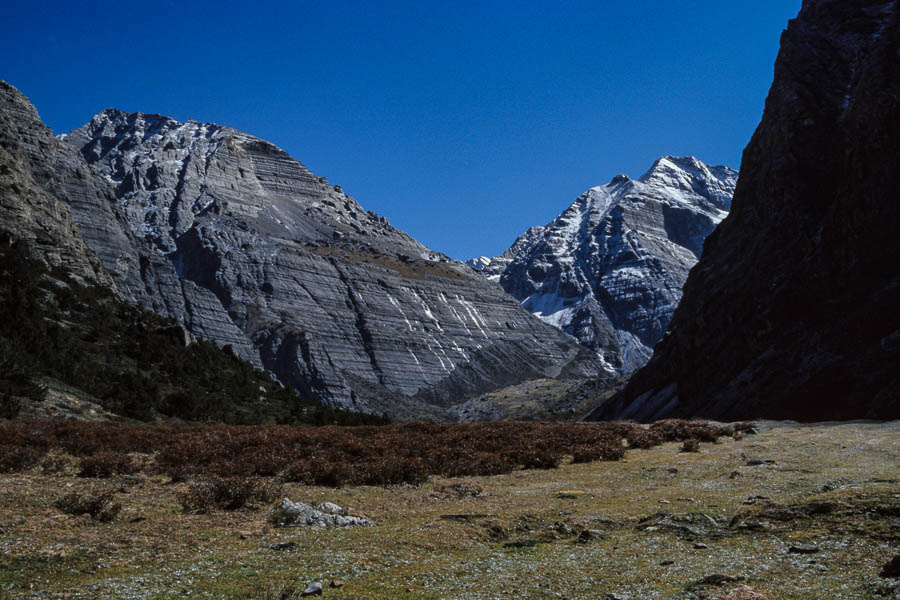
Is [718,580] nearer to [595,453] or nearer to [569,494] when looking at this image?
[569,494]

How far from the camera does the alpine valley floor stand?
7.20m

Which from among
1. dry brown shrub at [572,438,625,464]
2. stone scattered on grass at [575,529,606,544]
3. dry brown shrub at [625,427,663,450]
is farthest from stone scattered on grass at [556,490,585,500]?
dry brown shrub at [625,427,663,450]

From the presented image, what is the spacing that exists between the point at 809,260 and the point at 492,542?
63834 mm

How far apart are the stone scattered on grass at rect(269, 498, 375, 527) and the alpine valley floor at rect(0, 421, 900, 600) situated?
314 millimetres

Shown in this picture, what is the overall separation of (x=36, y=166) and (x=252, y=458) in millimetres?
93500

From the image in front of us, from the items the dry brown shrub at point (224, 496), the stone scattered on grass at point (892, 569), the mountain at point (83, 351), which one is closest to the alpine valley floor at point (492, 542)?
the stone scattered on grass at point (892, 569)

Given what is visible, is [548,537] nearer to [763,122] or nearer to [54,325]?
[54,325]

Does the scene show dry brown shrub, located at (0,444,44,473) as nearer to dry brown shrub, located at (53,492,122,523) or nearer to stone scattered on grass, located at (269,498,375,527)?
dry brown shrub, located at (53,492,122,523)

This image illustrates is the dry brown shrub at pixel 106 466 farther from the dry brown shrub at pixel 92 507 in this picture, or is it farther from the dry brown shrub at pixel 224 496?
the dry brown shrub at pixel 92 507

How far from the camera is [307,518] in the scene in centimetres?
1143

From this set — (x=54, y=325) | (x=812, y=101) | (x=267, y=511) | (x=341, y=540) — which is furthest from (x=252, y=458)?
(x=812, y=101)

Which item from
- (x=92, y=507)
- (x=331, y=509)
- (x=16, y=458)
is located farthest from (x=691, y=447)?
(x=16, y=458)

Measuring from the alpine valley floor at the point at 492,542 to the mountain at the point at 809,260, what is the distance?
3676 centimetres

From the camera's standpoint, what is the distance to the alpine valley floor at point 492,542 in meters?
7.20
